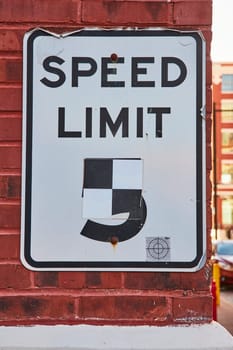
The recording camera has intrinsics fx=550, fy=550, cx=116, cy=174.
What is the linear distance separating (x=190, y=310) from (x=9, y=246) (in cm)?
68

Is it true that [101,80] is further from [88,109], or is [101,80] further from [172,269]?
[172,269]

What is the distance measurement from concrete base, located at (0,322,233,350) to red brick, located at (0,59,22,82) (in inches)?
35.1

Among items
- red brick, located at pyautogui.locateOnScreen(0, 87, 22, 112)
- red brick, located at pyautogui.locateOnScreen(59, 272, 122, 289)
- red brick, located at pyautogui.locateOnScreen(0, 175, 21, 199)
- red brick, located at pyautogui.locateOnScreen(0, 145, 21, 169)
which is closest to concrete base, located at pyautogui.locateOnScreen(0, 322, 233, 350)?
red brick, located at pyautogui.locateOnScreen(59, 272, 122, 289)

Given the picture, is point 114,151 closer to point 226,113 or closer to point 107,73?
point 107,73

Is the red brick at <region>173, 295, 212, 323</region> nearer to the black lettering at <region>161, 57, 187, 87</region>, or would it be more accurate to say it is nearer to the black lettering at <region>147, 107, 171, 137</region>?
the black lettering at <region>147, 107, 171, 137</region>

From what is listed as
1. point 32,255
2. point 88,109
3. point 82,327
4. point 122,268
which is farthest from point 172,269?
point 88,109

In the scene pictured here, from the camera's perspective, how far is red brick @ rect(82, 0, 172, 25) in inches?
79.4

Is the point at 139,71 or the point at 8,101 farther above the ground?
the point at 139,71

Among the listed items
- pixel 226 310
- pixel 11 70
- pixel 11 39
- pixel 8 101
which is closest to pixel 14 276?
pixel 8 101

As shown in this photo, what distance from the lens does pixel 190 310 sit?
1938 millimetres

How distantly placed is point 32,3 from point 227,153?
143 ft

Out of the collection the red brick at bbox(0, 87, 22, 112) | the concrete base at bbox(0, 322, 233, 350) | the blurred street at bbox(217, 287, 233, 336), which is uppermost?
the red brick at bbox(0, 87, 22, 112)

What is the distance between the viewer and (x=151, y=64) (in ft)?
6.61

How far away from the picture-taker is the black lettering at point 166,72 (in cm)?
200
